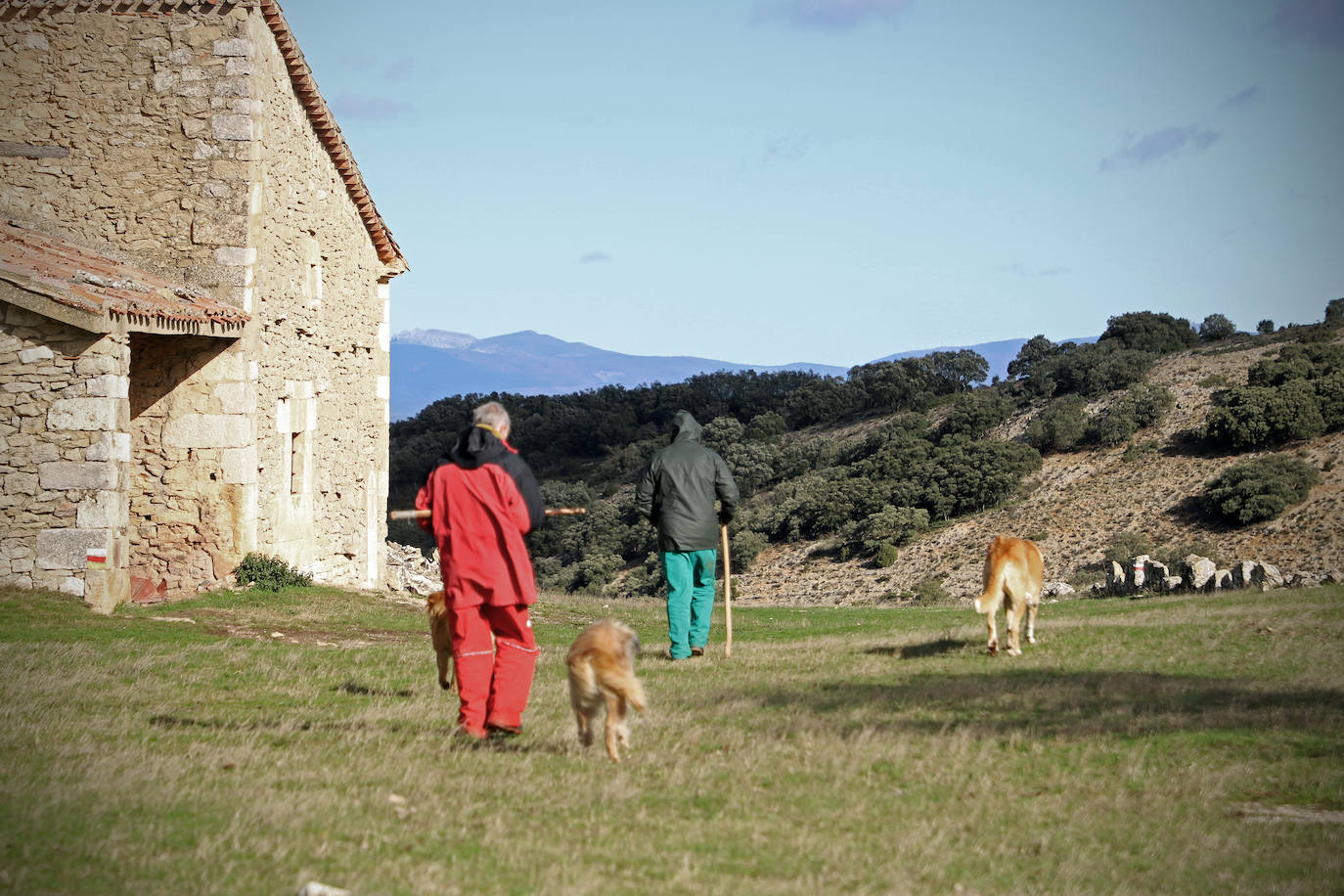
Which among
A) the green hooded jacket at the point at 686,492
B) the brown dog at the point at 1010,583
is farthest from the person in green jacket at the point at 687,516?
the brown dog at the point at 1010,583

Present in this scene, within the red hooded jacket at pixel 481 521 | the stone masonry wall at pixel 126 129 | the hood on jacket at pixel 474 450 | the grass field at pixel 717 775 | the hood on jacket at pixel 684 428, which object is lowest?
the grass field at pixel 717 775

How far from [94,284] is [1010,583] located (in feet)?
33.8

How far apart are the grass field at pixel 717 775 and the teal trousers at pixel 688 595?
30cm

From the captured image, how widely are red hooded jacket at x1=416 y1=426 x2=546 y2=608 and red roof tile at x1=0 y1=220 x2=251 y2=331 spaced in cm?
737

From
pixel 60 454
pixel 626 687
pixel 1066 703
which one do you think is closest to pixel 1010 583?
pixel 1066 703

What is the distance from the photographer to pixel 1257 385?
3612 cm

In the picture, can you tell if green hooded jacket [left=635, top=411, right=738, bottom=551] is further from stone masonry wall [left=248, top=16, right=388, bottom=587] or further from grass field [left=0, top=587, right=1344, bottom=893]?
stone masonry wall [left=248, top=16, right=388, bottom=587]

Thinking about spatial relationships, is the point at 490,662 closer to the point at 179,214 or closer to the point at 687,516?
the point at 687,516

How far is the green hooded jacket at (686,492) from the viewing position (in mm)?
10688

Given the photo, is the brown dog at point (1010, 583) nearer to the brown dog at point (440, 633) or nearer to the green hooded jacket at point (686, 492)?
the green hooded jacket at point (686, 492)

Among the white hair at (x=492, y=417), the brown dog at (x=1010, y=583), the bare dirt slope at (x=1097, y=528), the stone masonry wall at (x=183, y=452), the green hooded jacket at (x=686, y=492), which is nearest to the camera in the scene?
the white hair at (x=492, y=417)

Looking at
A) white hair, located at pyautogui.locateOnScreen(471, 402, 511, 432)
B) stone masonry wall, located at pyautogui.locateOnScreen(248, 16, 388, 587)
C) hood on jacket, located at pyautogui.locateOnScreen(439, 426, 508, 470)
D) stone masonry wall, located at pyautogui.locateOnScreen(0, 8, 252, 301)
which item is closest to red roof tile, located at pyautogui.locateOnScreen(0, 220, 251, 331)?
stone masonry wall, located at pyautogui.locateOnScreen(0, 8, 252, 301)

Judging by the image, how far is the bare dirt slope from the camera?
28391 millimetres

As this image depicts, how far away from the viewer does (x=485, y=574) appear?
7246 millimetres
